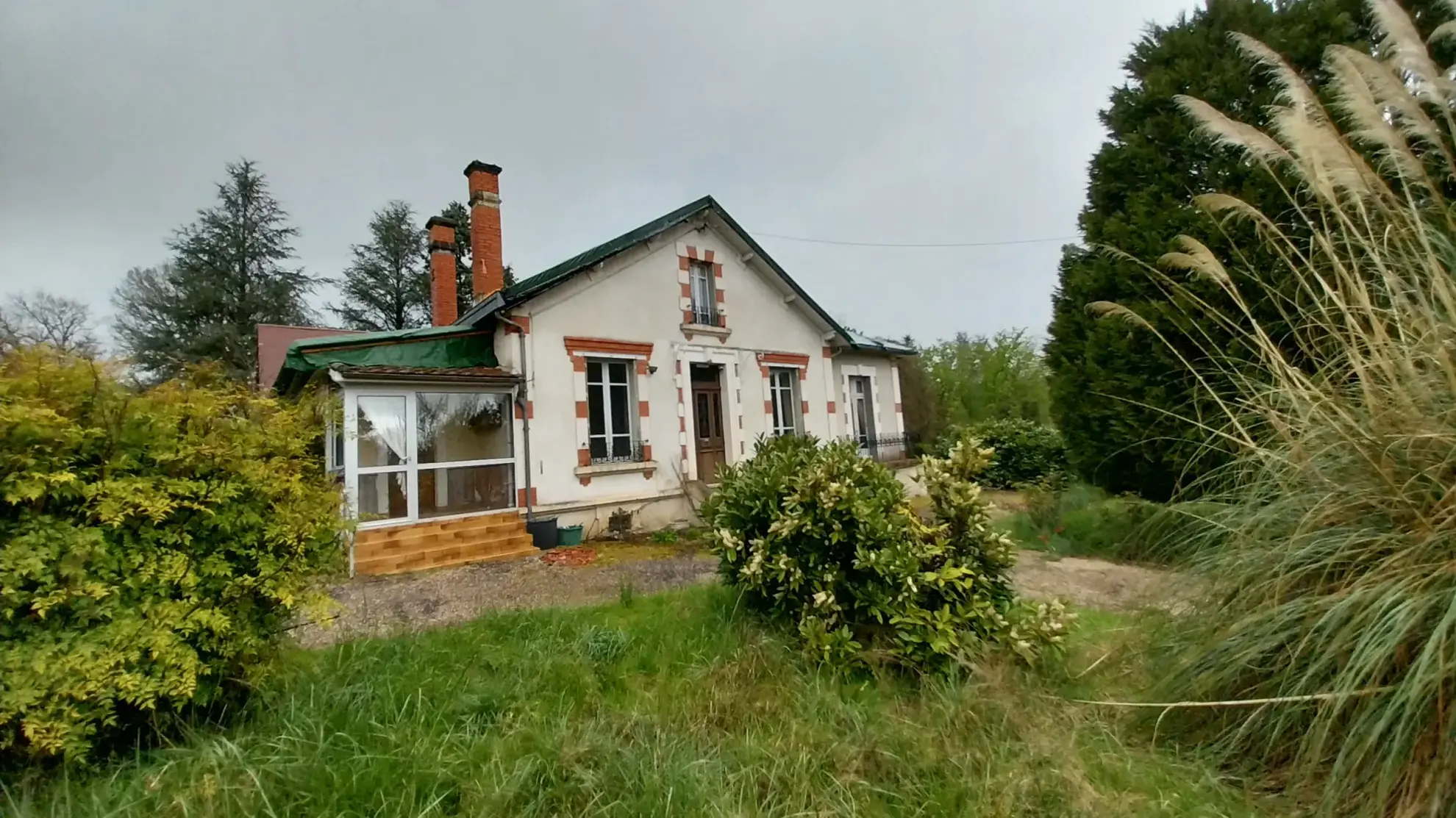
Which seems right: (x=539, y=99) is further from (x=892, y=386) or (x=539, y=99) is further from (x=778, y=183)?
(x=892, y=386)

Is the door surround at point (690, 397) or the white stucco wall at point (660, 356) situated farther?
the door surround at point (690, 397)

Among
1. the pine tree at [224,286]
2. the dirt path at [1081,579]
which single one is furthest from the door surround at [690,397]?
the pine tree at [224,286]

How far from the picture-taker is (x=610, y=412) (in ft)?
33.0

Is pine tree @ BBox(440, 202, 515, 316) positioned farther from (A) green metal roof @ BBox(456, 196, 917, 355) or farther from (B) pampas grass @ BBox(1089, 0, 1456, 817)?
(B) pampas grass @ BBox(1089, 0, 1456, 817)

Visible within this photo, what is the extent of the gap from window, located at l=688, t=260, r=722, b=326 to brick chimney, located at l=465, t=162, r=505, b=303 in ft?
12.4

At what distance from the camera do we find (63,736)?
1951 millimetres

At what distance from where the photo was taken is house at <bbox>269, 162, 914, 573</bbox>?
8109 millimetres

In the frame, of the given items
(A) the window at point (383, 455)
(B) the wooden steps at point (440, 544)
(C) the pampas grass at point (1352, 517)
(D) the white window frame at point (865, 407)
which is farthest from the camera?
(D) the white window frame at point (865, 407)

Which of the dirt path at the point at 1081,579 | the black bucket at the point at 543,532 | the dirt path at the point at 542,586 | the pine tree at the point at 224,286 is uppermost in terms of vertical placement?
the pine tree at the point at 224,286

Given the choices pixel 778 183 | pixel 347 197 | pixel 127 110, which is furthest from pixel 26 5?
pixel 347 197

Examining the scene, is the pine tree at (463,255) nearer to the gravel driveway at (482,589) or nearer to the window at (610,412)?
the window at (610,412)

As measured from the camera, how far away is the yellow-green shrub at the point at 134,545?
1985 millimetres

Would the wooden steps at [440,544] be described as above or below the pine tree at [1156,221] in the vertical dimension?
below

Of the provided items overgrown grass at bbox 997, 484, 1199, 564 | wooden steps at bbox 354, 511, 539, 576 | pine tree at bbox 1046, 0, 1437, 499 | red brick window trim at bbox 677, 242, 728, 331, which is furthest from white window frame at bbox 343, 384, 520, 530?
pine tree at bbox 1046, 0, 1437, 499
